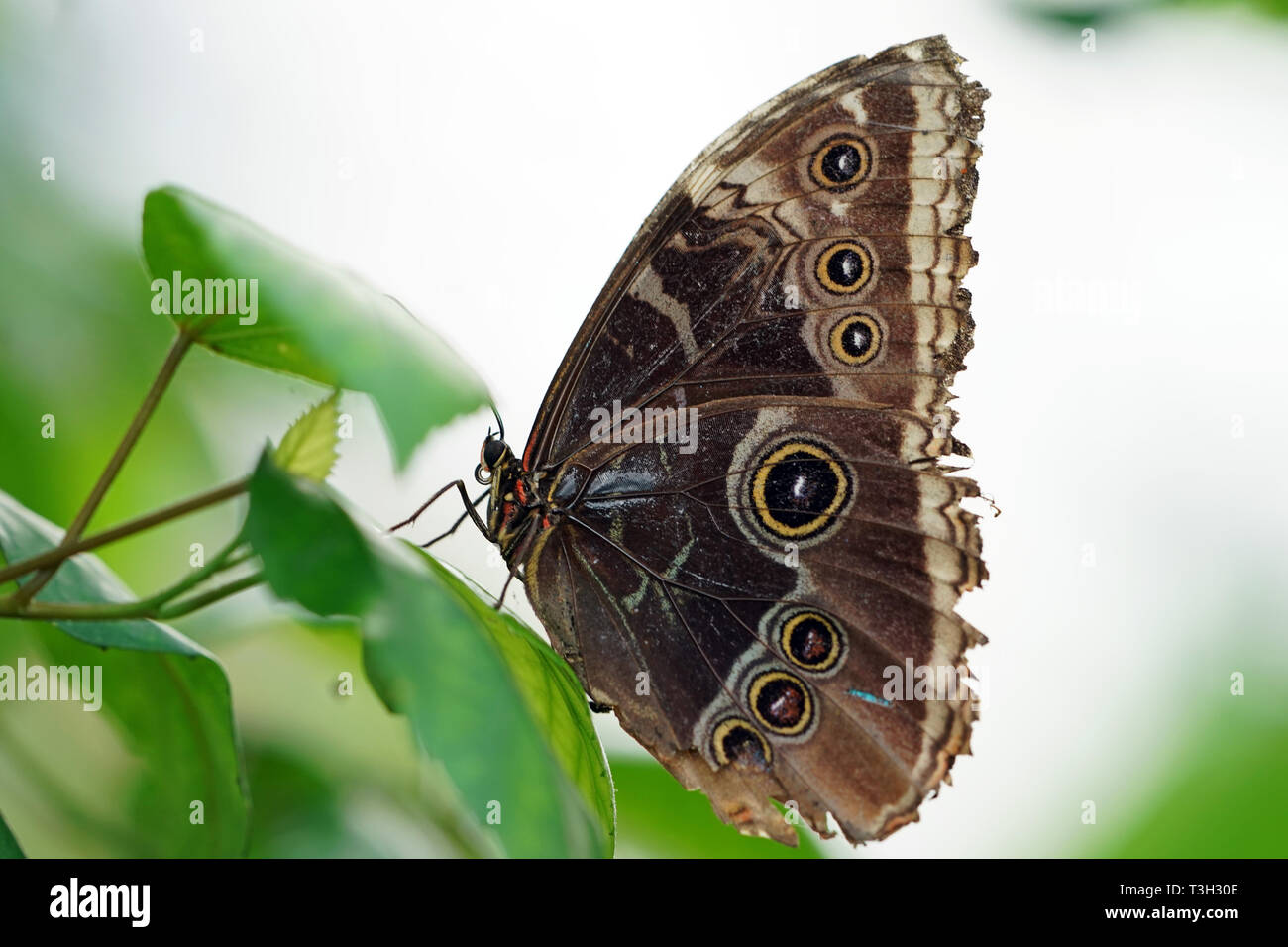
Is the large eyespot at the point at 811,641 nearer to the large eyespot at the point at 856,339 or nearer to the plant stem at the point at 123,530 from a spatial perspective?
the large eyespot at the point at 856,339

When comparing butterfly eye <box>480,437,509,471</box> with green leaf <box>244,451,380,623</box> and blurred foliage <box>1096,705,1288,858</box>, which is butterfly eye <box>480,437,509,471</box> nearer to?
green leaf <box>244,451,380,623</box>

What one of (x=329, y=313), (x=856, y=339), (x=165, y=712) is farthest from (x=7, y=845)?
(x=856, y=339)

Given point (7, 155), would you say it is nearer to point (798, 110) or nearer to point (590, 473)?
point (590, 473)

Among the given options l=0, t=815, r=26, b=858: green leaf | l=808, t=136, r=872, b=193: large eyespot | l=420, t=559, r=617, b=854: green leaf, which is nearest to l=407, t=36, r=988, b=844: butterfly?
l=808, t=136, r=872, b=193: large eyespot

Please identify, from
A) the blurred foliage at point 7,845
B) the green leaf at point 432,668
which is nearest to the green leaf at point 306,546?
the green leaf at point 432,668

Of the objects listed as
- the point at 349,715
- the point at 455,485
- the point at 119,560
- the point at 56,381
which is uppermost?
the point at 56,381

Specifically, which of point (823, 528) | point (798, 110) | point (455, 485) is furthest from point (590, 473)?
point (798, 110)
